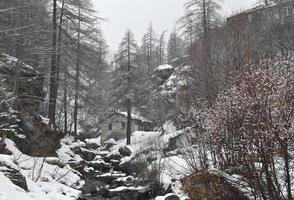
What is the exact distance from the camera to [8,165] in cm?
898

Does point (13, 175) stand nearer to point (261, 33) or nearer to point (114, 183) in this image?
point (114, 183)

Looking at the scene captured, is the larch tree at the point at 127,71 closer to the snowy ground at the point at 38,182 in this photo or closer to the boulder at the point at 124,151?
the boulder at the point at 124,151

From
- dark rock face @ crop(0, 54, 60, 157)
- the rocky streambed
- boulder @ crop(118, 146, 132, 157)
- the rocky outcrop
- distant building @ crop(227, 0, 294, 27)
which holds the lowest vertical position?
the rocky streambed

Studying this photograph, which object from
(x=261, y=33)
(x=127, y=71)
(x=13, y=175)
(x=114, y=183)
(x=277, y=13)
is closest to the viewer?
(x=13, y=175)

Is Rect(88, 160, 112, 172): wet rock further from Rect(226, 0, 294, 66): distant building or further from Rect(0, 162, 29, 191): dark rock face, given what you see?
Rect(0, 162, 29, 191): dark rock face

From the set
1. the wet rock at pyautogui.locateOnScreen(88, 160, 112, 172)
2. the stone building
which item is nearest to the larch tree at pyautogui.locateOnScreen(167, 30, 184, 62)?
the stone building

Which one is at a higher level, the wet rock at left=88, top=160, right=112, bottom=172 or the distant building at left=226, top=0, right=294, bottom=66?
the distant building at left=226, top=0, right=294, bottom=66

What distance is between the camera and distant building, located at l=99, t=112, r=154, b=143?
153ft

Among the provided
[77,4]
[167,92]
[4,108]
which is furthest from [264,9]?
[4,108]

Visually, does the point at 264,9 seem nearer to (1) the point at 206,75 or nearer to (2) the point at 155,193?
(1) the point at 206,75

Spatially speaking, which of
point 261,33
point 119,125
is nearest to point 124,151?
point 261,33

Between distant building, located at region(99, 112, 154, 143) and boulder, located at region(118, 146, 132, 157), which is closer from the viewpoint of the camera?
boulder, located at region(118, 146, 132, 157)

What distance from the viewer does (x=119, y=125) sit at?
4700cm

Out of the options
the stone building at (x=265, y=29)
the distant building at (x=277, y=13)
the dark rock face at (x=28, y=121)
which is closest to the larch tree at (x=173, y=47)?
the stone building at (x=265, y=29)
